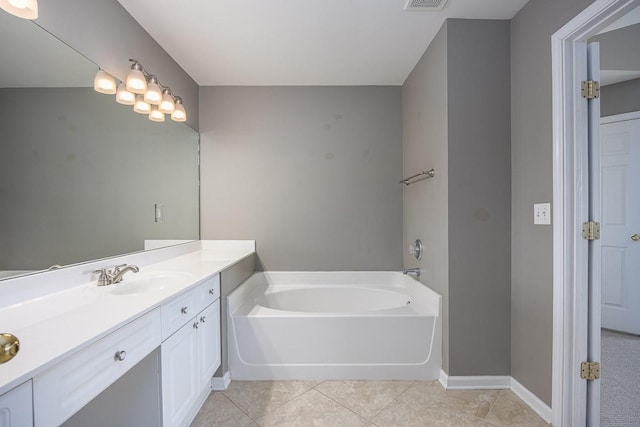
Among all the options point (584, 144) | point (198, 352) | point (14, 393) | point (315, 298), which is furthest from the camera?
point (315, 298)

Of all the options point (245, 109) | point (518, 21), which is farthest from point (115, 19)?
point (518, 21)

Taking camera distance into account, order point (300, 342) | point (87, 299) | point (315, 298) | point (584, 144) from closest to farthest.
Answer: point (87, 299) < point (584, 144) < point (300, 342) < point (315, 298)

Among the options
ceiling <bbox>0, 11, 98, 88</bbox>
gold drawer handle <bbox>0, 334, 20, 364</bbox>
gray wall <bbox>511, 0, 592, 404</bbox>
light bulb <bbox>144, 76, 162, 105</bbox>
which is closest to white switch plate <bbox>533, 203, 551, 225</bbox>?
gray wall <bbox>511, 0, 592, 404</bbox>

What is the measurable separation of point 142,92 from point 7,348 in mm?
1615

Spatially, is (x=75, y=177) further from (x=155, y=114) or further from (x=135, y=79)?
(x=155, y=114)

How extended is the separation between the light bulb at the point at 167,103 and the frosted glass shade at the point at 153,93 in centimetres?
18

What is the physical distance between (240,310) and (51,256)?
1.12m

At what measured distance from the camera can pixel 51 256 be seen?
129cm

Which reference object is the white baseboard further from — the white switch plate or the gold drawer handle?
the gold drawer handle

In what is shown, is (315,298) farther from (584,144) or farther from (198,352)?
(584,144)

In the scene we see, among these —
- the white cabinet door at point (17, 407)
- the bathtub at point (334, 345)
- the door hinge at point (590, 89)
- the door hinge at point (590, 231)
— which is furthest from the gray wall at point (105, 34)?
the door hinge at point (590, 231)

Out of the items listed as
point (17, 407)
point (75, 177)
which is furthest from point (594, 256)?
point (75, 177)

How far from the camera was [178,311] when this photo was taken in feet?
4.46

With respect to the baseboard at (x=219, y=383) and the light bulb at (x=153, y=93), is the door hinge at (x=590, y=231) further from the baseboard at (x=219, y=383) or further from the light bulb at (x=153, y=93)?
the light bulb at (x=153, y=93)
